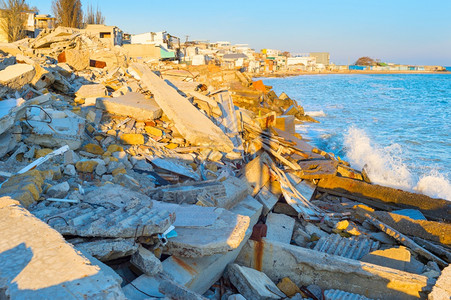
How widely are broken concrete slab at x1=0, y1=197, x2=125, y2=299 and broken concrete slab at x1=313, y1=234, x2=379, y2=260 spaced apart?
10.5 feet

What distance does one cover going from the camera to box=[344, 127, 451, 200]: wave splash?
8.36 meters

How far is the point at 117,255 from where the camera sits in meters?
2.69

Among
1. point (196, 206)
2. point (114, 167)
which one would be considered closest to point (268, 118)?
point (114, 167)

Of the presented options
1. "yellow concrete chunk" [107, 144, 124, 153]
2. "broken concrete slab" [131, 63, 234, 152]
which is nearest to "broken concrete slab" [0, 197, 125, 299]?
"yellow concrete chunk" [107, 144, 124, 153]

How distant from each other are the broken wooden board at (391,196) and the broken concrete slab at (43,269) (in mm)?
5753

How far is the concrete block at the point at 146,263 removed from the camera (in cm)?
269

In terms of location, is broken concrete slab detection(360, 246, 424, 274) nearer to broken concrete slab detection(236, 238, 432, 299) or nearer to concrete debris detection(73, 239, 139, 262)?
broken concrete slab detection(236, 238, 432, 299)

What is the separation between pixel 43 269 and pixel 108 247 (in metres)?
0.61

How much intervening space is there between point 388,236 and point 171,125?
4.28 meters

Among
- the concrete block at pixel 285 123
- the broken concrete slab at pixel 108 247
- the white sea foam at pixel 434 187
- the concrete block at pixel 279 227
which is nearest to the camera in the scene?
the broken concrete slab at pixel 108 247

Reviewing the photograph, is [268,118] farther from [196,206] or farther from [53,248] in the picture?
[53,248]

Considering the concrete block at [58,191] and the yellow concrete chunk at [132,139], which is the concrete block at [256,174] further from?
the concrete block at [58,191]

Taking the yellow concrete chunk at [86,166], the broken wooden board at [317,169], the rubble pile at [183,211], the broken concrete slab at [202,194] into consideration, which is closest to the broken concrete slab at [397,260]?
the rubble pile at [183,211]

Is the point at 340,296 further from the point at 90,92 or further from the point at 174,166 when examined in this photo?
the point at 90,92
